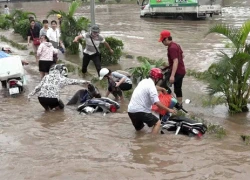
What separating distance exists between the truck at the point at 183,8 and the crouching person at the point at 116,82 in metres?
22.2

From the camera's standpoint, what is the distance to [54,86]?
26.4 feet

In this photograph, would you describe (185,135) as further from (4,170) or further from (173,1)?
(173,1)

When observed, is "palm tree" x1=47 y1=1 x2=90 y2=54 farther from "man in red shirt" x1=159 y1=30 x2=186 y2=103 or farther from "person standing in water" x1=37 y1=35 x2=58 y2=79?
"man in red shirt" x1=159 y1=30 x2=186 y2=103

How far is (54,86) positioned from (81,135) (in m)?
1.57

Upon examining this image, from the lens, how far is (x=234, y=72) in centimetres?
789

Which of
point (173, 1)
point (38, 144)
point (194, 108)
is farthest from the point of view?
point (173, 1)

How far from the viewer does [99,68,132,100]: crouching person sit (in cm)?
875

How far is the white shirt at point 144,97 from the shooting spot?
6.32m

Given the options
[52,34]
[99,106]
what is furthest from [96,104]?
[52,34]

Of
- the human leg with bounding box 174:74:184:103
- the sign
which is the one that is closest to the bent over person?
the human leg with bounding box 174:74:184:103

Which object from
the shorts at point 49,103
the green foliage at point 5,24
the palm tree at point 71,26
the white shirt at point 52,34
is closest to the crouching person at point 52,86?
the shorts at point 49,103

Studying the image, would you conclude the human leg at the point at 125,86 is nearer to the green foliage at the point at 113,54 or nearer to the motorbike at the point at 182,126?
the motorbike at the point at 182,126

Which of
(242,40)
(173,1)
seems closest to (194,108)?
(242,40)

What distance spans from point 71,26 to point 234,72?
29.7 ft
